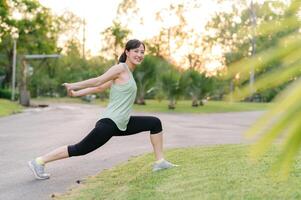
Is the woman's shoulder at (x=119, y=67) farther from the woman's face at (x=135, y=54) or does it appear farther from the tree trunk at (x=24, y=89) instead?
the tree trunk at (x=24, y=89)

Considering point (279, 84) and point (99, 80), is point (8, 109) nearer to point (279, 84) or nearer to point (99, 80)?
point (99, 80)

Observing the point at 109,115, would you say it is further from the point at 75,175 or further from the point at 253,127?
the point at 253,127

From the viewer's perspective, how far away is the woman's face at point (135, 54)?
262 inches

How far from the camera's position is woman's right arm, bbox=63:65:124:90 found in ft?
19.8

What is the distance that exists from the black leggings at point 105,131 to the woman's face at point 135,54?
0.77m

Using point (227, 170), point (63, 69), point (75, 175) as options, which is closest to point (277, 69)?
point (227, 170)

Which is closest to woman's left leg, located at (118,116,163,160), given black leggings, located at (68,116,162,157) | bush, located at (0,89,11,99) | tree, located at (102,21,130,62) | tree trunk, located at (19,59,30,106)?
black leggings, located at (68,116,162,157)

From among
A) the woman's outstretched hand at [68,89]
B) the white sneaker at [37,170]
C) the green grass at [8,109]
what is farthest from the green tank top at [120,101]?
the green grass at [8,109]

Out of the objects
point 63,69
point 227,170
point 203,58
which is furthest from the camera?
point 63,69

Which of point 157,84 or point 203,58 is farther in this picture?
point 203,58

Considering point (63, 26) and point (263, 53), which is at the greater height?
point (63, 26)

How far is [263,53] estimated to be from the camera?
0.80m

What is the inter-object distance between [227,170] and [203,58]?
5322 centimetres

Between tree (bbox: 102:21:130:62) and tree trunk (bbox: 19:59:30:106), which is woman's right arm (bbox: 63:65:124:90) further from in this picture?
tree (bbox: 102:21:130:62)
